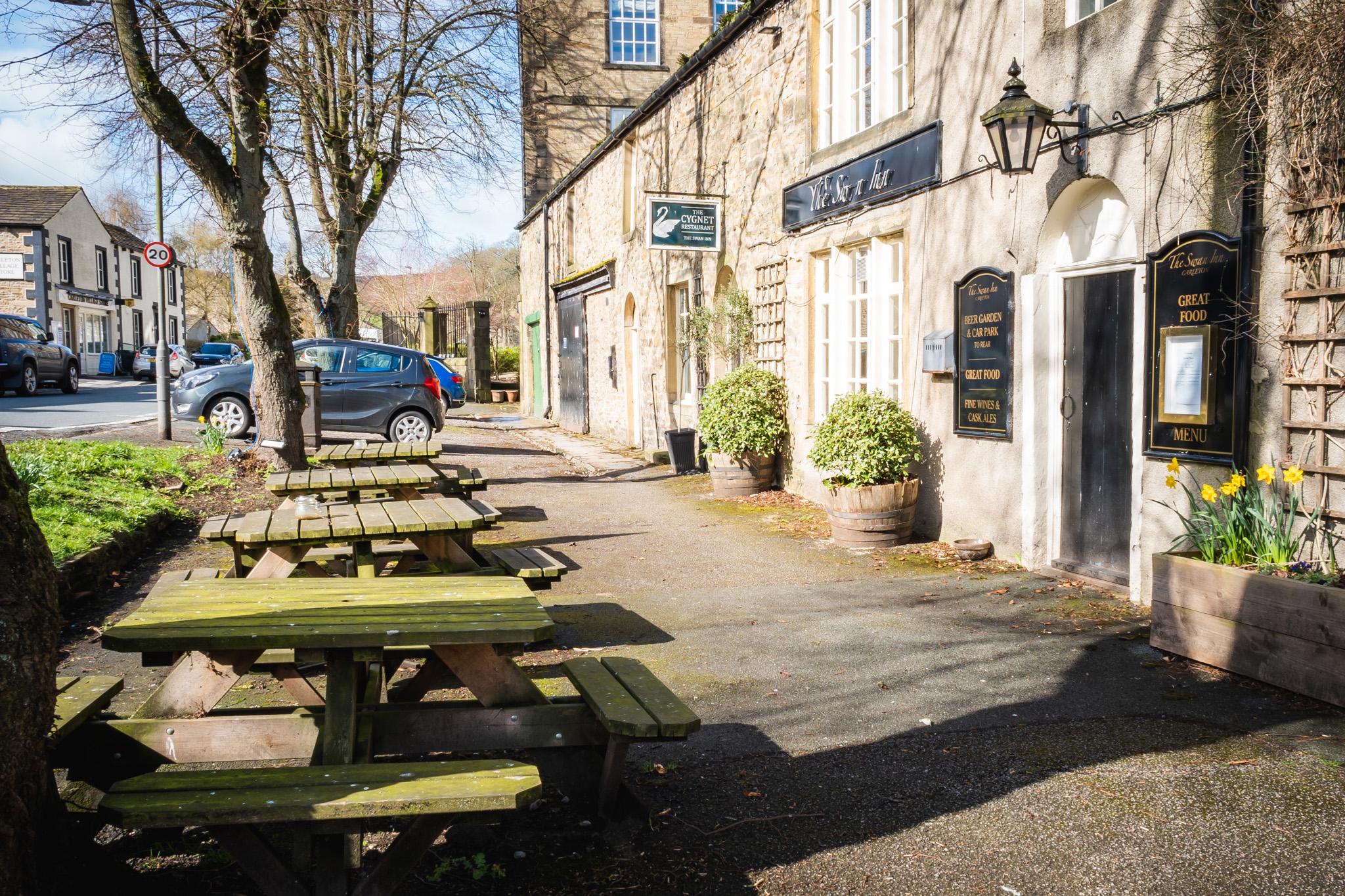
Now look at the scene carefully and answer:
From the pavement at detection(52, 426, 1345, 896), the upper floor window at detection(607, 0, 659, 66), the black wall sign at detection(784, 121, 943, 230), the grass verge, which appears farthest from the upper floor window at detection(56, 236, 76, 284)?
the pavement at detection(52, 426, 1345, 896)

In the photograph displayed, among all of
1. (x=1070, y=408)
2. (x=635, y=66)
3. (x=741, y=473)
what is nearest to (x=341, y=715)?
(x=1070, y=408)

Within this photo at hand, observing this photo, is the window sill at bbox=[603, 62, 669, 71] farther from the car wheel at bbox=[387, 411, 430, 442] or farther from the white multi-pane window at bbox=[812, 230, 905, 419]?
the white multi-pane window at bbox=[812, 230, 905, 419]

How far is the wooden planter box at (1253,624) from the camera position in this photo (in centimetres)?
432

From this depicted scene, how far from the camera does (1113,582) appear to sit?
6.58 meters

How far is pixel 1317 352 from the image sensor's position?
5.01m

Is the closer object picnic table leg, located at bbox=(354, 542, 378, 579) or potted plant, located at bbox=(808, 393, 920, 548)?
picnic table leg, located at bbox=(354, 542, 378, 579)

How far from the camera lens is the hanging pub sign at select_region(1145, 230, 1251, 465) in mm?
5461

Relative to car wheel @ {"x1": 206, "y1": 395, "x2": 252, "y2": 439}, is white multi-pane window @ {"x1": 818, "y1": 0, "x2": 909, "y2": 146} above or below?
above

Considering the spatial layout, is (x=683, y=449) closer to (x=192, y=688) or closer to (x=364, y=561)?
(x=364, y=561)

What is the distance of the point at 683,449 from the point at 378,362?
512 centimetres

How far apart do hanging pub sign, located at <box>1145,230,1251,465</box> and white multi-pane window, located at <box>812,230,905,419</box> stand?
3065 mm

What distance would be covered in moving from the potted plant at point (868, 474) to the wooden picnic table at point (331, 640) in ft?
16.3

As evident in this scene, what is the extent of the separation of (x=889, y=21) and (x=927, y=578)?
503cm

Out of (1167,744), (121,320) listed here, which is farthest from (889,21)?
(121,320)
